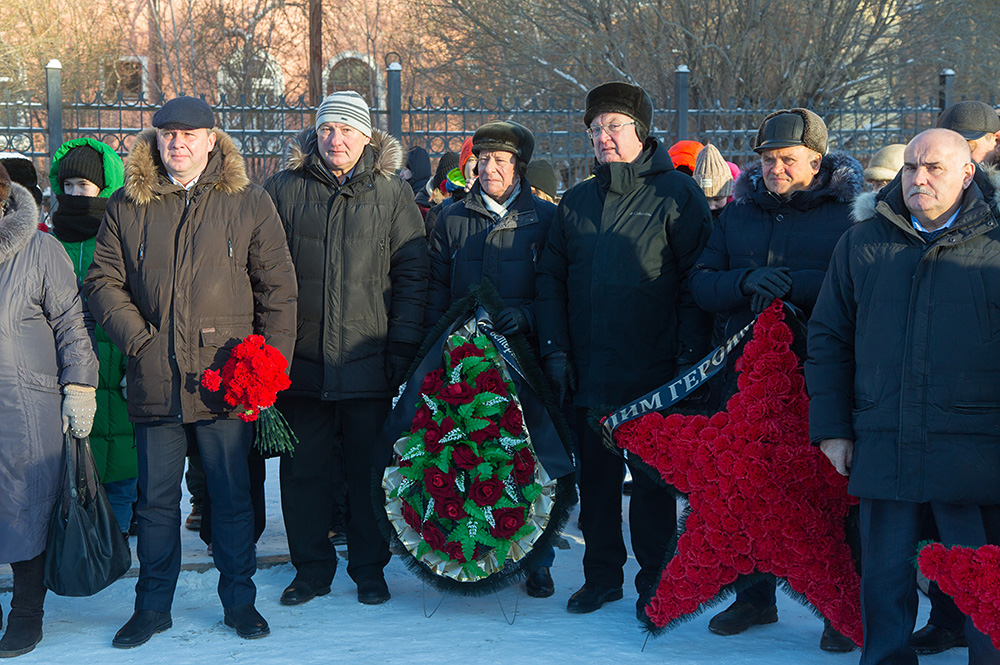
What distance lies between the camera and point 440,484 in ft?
12.3

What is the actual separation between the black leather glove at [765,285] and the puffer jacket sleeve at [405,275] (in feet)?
4.52

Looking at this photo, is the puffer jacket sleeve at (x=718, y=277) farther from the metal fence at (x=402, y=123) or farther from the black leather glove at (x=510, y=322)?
the metal fence at (x=402, y=123)

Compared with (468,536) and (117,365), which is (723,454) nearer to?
(468,536)

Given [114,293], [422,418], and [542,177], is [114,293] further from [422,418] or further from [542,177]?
[542,177]

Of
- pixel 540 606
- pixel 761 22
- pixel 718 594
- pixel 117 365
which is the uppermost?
pixel 761 22

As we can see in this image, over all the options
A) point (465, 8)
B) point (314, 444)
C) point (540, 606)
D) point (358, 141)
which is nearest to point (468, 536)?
point (540, 606)

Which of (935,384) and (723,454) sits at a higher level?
(935,384)

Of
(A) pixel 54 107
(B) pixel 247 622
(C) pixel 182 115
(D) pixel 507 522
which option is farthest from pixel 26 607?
(A) pixel 54 107

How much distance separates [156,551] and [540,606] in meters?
1.53

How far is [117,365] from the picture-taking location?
14.2ft

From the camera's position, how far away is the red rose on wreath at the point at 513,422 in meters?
3.77

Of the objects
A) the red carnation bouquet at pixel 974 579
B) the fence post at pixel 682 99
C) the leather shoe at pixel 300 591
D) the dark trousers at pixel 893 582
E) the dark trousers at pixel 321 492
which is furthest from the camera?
the fence post at pixel 682 99

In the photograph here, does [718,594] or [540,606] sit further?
[540,606]

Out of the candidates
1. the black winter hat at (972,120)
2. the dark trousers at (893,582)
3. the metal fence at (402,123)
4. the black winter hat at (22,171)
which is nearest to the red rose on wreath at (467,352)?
the dark trousers at (893,582)
